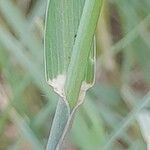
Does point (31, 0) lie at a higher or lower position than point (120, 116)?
higher

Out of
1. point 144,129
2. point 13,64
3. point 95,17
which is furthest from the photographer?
point 13,64

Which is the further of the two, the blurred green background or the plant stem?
the blurred green background

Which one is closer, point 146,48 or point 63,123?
point 63,123

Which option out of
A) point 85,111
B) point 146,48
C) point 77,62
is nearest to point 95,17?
point 77,62

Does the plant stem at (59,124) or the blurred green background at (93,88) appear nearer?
the plant stem at (59,124)

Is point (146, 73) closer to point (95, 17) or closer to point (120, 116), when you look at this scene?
point (120, 116)

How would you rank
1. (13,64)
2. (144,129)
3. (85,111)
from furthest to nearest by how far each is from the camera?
(13,64) → (85,111) → (144,129)

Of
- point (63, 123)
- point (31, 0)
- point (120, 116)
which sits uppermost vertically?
point (31, 0)

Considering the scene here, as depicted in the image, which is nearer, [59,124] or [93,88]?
[59,124]
